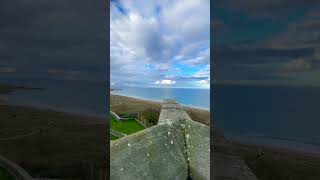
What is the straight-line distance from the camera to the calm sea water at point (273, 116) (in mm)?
3732

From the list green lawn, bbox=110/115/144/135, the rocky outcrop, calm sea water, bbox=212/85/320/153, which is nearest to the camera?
Answer: the rocky outcrop

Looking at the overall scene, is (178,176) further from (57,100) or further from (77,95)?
(57,100)

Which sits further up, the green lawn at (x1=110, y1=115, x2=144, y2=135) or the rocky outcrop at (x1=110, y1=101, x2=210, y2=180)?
the rocky outcrop at (x1=110, y1=101, x2=210, y2=180)

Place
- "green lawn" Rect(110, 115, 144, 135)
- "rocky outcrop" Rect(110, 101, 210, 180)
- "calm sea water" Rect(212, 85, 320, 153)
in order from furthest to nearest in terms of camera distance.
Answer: "green lawn" Rect(110, 115, 144, 135) → "calm sea water" Rect(212, 85, 320, 153) → "rocky outcrop" Rect(110, 101, 210, 180)

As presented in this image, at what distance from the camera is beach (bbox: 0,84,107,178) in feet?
12.9

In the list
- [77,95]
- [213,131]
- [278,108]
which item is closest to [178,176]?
[213,131]

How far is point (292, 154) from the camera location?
6293 millimetres

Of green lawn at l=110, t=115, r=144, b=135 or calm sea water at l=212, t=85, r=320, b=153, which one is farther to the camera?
green lawn at l=110, t=115, r=144, b=135

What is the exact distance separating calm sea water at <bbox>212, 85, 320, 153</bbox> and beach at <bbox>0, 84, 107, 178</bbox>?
1811 millimetres

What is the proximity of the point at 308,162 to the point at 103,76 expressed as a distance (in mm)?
4944

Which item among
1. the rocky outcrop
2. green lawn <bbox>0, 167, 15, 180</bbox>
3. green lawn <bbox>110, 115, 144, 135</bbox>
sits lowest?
green lawn <bbox>0, 167, 15, 180</bbox>

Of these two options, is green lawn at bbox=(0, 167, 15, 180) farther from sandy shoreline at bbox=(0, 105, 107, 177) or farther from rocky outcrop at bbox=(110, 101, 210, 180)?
rocky outcrop at bbox=(110, 101, 210, 180)

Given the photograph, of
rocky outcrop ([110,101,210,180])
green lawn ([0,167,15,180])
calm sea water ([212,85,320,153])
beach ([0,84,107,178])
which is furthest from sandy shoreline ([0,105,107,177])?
calm sea water ([212,85,320,153])

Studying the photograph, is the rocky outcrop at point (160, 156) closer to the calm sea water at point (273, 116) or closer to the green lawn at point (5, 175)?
the calm sea water at point (273, 116)
